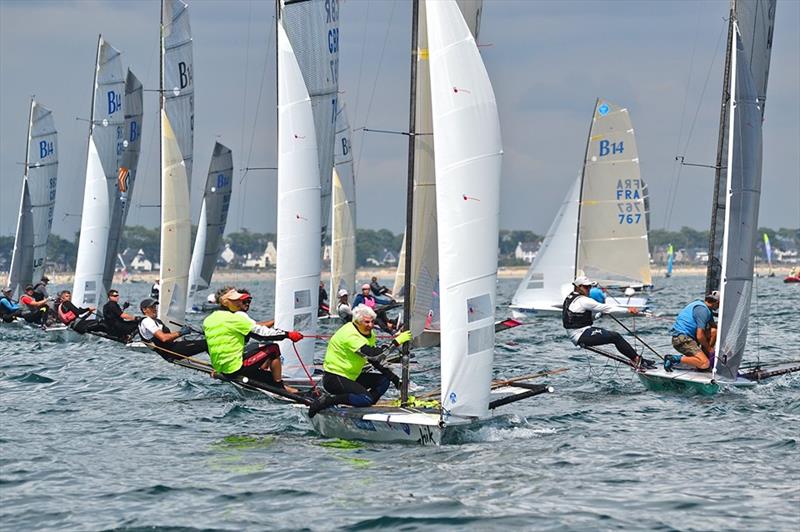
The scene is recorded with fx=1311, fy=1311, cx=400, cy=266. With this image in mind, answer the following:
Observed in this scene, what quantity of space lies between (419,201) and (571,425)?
3526 mm

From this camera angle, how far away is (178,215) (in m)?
28.9

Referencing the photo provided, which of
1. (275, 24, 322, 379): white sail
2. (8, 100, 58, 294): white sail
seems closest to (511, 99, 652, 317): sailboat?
(8, 100, 58, 294): white sail

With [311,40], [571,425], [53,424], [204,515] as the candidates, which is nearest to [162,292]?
[311,40]

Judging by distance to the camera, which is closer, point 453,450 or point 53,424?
point 453,450

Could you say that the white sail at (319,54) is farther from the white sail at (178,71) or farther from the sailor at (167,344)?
the white sail at (178,71)

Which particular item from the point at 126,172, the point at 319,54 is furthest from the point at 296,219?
the point at 126,172

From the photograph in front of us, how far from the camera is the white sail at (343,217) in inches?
1554

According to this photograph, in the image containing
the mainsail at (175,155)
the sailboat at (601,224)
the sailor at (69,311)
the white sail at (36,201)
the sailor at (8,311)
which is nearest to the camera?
the mainsail at (175,155)

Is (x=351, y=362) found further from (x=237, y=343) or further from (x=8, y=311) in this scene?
(x=8, y=311)

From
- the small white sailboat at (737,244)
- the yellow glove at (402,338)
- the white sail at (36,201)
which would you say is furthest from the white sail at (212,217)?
the yellow glove at (402,338)

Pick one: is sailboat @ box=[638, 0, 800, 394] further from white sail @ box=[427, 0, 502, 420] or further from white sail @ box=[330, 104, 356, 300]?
white sail @ box=[330, 104, 356, 300]

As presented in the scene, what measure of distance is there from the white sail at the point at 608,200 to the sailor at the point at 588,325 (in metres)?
18.1

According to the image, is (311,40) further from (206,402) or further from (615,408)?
(615,408)

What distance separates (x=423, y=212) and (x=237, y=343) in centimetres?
304
